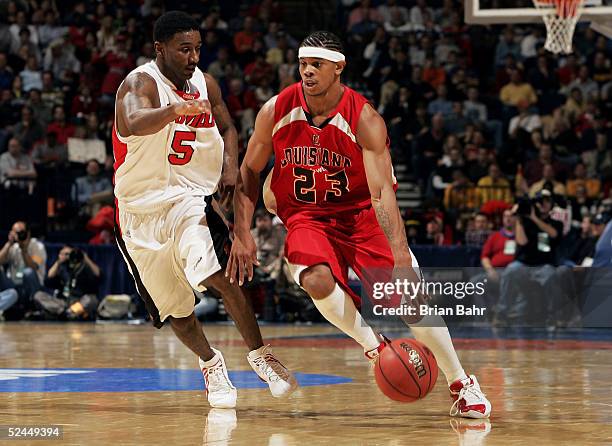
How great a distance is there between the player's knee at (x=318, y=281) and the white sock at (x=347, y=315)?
0.15 feet

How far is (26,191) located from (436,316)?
10.8 m

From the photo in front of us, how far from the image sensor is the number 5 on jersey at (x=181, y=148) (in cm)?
661

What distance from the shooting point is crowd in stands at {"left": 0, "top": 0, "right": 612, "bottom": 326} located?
1561 cm

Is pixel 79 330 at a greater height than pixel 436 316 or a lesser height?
lesser

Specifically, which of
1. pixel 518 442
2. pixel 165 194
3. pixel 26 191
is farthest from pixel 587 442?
pixel 26 191

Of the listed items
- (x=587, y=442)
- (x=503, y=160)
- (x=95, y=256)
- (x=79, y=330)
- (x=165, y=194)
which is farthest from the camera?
(x=503, y=160)

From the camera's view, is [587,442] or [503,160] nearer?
[587,442]

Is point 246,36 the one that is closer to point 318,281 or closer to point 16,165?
point 16,165

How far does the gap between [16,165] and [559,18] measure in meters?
8.26

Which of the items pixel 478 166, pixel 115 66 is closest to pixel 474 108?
pixel 478 166

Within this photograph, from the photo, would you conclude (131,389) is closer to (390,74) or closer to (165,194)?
(165,194)

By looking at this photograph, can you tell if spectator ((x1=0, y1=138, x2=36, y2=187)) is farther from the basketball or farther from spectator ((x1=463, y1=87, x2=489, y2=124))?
the basketball

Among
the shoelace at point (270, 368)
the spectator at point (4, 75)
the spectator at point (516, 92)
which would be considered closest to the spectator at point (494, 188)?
the spectator at point (516, 92)

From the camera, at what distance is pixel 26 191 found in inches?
630
